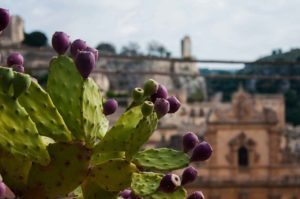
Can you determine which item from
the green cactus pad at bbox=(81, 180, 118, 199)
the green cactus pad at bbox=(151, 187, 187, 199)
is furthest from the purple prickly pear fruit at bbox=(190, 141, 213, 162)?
the green cactus pad at bbox=(81, 180, 118, 199)

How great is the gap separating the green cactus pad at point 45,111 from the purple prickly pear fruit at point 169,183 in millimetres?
220

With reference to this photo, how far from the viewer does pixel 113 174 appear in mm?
2066

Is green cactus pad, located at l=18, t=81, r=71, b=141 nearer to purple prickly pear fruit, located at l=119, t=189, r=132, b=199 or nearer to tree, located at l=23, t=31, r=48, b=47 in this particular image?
purple prickly pear fruit, located at l=119, t=189, r=132, b=199

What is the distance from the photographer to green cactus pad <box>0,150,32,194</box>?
202 centimetres

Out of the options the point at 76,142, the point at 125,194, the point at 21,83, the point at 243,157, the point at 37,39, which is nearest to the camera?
the point at 21,83

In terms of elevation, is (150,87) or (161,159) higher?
(150,87)

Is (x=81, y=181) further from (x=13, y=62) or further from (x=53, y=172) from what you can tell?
(x=13, y=62)

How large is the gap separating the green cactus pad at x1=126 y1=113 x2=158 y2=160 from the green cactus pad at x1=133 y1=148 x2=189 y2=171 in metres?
0.12

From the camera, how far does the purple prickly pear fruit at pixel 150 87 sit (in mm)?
2084

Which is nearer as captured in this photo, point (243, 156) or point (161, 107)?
point (161, 107)

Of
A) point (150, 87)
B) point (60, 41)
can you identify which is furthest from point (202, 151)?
point (60, 41)

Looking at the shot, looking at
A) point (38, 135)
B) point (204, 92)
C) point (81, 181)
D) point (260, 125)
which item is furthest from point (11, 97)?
point (204, 92)

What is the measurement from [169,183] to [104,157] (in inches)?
7.9

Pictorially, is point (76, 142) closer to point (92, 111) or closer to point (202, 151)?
point (92, 111)
